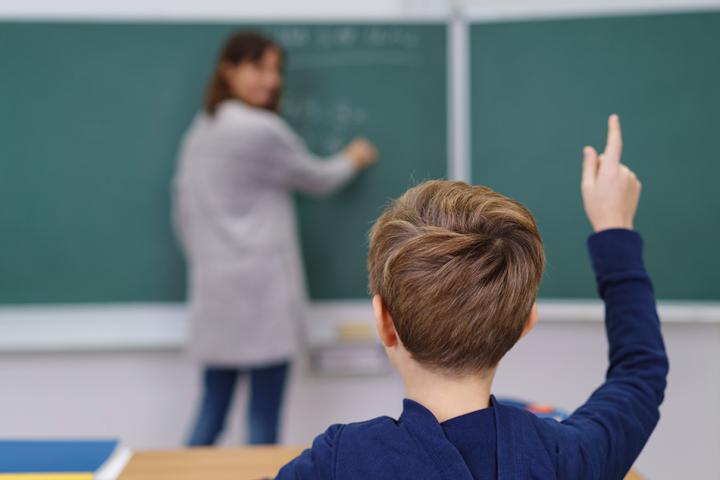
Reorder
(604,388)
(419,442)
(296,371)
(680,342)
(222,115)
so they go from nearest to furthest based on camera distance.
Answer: (419,442), (604,388), (222,115), (680,342), (296,371)

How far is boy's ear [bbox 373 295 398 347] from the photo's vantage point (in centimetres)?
80

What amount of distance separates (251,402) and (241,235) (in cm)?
57

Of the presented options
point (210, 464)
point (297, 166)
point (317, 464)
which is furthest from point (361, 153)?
point (317, 464)

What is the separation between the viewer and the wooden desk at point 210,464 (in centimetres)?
119

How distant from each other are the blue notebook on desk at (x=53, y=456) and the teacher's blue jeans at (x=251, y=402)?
110 centimetres

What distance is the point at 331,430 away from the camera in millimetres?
753

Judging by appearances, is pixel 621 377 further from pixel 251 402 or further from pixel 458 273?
pixel 251 402

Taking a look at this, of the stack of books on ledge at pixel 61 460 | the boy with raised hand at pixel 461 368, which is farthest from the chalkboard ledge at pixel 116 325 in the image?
the boy with raised hand at pixel 461 368

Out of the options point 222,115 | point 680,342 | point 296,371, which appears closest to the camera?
point 222,115

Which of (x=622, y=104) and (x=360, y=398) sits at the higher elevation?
(x=622, y=104)

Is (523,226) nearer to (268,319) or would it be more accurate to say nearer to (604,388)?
(604,388)

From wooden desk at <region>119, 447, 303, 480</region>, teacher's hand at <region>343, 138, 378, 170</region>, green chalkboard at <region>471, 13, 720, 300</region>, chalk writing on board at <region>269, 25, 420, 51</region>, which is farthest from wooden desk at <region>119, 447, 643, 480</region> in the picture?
chalk writing on board at <region>269, 25, 420, 51</region>

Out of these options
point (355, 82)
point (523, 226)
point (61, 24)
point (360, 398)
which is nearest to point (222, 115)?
point (355, 82)

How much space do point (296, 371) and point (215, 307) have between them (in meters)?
0.52
